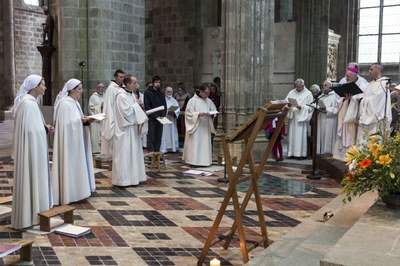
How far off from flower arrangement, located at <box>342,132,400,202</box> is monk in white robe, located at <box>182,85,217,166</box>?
Result: 6.28 metres

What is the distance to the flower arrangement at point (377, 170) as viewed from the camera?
4004 millimetres

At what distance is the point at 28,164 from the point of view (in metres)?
5.38

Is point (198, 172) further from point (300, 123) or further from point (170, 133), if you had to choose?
point (300, 123)

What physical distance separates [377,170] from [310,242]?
844 millimetres

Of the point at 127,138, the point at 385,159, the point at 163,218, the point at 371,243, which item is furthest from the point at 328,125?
the point at 371,243

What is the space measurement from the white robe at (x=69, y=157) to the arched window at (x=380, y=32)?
17.7m

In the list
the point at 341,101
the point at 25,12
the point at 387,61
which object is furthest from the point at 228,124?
the point at 25,12

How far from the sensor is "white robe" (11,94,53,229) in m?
5.37

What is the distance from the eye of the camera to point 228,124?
11383 millimetres

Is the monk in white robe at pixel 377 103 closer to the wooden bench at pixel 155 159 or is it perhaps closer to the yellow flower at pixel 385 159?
the wooden bench at pixel 155 159

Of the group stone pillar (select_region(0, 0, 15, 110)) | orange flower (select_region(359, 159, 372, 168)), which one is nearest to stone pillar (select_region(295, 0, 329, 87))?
orange flower (select_region(359, 159, 372, 168))

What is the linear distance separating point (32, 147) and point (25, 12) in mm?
23018

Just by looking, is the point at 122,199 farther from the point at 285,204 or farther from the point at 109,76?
the point at 109,76

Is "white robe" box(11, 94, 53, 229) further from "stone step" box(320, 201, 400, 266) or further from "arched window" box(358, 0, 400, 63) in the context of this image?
"arched window" box(358, 0, 400, 63)
